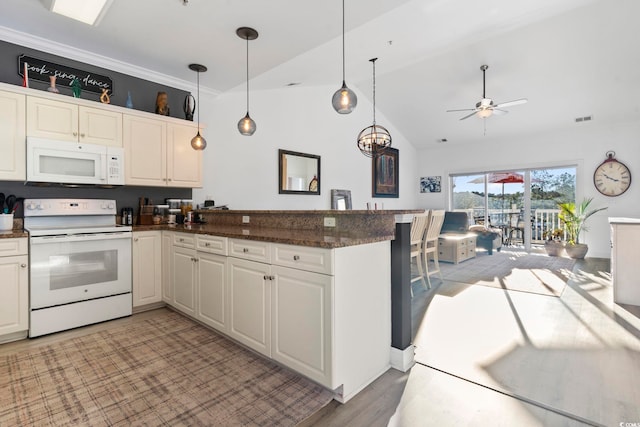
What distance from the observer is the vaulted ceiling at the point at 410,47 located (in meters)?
2.75

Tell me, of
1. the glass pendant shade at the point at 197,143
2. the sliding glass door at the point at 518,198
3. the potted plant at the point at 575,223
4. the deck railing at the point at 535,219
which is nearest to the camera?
the glass pendant shade at the point at 197,143

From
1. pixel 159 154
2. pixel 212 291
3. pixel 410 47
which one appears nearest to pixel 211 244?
pixel 212 291

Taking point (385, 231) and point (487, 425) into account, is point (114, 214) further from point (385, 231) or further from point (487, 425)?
point (487, 425)

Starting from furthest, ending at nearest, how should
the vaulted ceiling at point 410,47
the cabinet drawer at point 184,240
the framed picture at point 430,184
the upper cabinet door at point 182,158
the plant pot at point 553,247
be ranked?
the framed picture at point 430,184
the plant pot at point 553,247
the upper cabinet door at point 182,158
the cabinet drawer at point 184,240
the vaulted ceiling at point 410,47

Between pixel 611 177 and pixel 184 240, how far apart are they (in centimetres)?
787

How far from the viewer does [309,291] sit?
184 cm

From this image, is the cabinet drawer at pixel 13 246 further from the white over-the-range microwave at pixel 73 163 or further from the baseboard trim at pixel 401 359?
the baseboard trim at pixel 401 359

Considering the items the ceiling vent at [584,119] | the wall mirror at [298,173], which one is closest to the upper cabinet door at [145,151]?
the wall mirror at [298,173]

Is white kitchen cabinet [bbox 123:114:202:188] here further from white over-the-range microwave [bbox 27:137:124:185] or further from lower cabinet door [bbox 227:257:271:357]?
lower cabinet door [bbox 227:257:271:357]

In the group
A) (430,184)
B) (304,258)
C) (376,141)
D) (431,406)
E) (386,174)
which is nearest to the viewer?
(431,406)

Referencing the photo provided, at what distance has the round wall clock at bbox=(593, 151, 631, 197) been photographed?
20.0 feet

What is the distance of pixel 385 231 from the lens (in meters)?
2.19

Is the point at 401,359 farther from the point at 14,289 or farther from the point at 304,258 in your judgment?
the point at 14,289

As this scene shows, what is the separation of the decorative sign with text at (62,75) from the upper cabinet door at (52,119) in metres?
0.52
